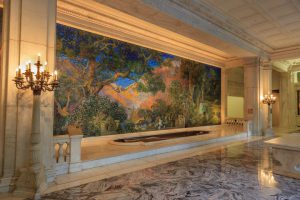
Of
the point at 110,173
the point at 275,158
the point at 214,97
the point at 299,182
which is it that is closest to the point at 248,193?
the point at 299,182

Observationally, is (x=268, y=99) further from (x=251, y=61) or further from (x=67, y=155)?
(x=67, y=155)

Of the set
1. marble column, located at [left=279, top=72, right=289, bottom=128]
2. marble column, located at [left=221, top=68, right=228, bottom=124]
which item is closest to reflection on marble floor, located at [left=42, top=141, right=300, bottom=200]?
marble column, located at [left=221, top=68, right=228, bottom=124]

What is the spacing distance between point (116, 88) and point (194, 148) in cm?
396

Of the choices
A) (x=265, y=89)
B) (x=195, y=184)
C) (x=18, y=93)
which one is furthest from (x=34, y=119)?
(x=265, y=89)

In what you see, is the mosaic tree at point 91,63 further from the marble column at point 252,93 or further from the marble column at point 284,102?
the marble column at point 284,102

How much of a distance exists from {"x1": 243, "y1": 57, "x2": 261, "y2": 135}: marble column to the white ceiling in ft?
6.53

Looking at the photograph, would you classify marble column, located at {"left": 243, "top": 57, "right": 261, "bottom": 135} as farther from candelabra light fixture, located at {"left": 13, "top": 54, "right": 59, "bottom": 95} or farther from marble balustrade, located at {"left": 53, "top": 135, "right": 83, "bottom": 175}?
candelabra light fixture, located at {"left": 13, "top": 54, "right": 59, "bottom": 95}

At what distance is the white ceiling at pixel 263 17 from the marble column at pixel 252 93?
6.53 ft

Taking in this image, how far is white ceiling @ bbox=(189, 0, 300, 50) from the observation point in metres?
6.92

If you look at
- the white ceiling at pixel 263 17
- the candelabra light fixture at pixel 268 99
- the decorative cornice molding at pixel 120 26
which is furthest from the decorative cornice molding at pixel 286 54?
the decorative cornice molding at pixel 120 26

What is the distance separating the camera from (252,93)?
12141 millimetres

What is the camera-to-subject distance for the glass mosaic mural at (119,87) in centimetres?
688

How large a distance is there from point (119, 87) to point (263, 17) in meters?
6.44

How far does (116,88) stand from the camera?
321 inches
